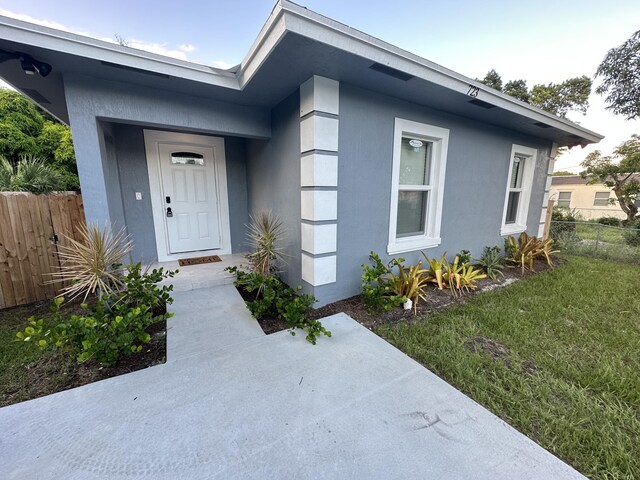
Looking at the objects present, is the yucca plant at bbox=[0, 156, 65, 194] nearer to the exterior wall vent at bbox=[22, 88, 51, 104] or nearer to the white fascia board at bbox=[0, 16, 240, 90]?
the exterior wall vent at bbox=[22, 88, 51, 104]

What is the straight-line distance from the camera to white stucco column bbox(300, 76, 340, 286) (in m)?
2.66

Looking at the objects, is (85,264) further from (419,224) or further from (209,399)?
(419,224)

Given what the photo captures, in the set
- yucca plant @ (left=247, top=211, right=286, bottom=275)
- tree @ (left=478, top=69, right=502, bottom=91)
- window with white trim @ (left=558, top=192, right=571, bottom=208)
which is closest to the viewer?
yucca plant @ (left=247, top=211, right=286, bottom=275)

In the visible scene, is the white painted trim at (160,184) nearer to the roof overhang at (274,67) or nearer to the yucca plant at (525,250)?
the roof overhang at (274,67)

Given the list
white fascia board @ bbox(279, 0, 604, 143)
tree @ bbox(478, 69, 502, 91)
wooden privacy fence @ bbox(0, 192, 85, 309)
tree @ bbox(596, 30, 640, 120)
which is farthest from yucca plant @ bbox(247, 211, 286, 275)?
tree @ bbox(478, 69, 502, 91)

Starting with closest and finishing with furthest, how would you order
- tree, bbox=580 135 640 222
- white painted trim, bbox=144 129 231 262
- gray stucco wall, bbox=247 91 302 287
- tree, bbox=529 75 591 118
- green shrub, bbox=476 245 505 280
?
gray stucco wall, bbox=247 91 302 287 < white painted trim, bbox=144 129 231 262 < green shrub, bbox=476 245 505 280 < tree, bbox=580 135 640 222 < tree, bbox=529 75 591 118

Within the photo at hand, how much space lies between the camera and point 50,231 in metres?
3.27

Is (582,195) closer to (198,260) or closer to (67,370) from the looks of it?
(198,260)

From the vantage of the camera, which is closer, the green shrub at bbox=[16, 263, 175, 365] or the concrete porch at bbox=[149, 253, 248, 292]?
the green shrub at bbox=[16, 263, 175, 365]

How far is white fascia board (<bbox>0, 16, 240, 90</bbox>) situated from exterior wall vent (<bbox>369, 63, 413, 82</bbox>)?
1.64 metres

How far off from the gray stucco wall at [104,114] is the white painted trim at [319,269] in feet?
7.22

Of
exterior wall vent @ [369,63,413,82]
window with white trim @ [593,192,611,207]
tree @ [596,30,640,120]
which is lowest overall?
window with white trim @ [593,192,611,207]

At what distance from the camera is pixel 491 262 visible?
4555 millimetres

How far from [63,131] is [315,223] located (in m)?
9.24
